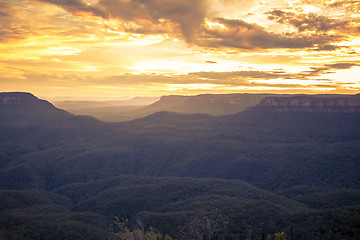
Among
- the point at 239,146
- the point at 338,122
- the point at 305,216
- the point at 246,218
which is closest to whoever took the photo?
the point at 305,216

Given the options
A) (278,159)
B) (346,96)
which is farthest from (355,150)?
(346,96)

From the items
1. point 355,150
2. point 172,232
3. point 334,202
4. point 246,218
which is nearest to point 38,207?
point 172,232

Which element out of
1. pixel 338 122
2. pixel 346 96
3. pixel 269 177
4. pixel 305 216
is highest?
pixel 346 96

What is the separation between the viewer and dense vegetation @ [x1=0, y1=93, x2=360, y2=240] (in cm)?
6022

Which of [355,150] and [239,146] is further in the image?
[239,146]

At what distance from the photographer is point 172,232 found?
6078cm

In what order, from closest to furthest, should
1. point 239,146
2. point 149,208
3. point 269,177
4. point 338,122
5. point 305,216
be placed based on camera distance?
point 305,216 → point 149,208 → point 269,177 → point 239,146 → point 338,122

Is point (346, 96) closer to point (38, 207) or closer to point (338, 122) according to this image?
point (338, 122)

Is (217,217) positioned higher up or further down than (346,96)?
further down

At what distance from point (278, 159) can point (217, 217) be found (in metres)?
87.4

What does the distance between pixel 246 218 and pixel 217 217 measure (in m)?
6.37

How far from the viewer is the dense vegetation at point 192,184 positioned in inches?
2371

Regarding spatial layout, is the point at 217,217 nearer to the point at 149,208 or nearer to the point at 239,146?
the point at 149,208

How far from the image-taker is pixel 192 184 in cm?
10819
